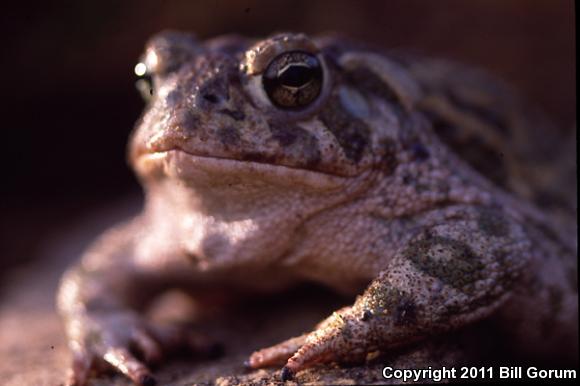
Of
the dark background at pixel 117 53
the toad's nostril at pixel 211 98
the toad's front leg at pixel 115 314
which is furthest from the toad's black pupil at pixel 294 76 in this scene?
the dark background at pixel 117 53

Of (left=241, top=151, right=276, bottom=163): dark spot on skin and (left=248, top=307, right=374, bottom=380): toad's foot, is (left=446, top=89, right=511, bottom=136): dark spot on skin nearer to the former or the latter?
(left=241, top=151, right=276, bottom=163): dark spot on skin

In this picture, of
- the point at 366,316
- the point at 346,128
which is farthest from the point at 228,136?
the point at 366,316

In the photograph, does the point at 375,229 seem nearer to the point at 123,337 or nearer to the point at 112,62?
the point at 123,337

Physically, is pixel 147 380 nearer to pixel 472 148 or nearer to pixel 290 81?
pixel 290 81

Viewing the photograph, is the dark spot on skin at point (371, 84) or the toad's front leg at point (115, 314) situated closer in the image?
the toad's front leg at point (115, 314)

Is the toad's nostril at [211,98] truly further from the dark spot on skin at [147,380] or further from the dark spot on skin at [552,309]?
the dark spot on skin at [552,309]
